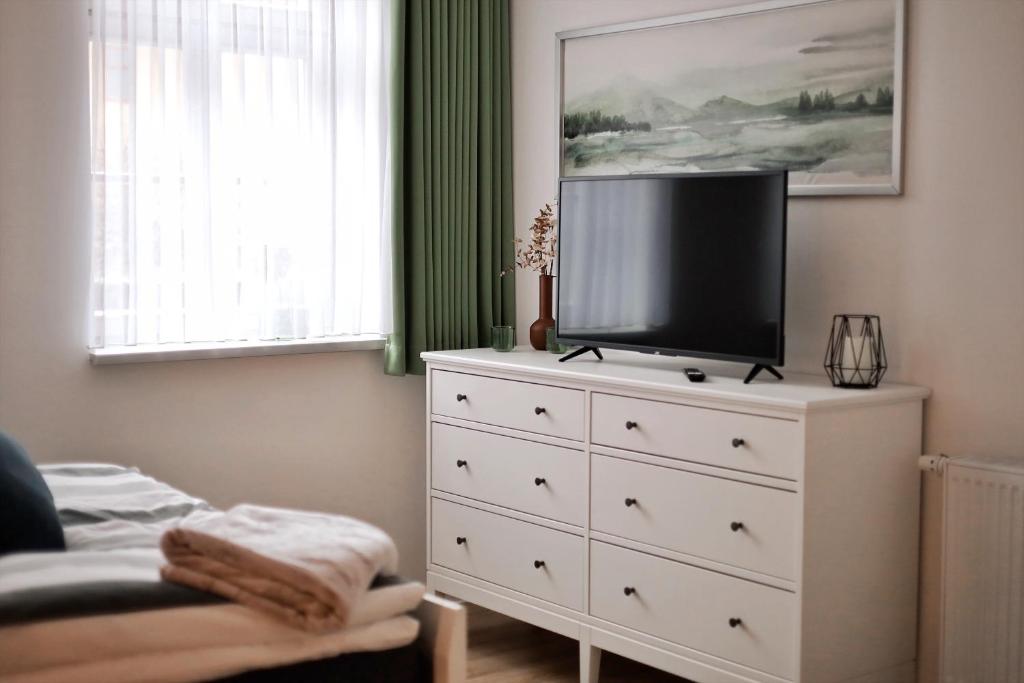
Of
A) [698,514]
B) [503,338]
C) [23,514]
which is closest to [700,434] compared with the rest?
[698,514]

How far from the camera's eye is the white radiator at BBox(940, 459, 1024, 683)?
→ 2689 mm

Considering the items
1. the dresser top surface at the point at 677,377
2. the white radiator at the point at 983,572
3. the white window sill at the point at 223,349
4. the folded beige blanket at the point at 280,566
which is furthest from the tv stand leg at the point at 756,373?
the folded beige blanket at the point at 280,566

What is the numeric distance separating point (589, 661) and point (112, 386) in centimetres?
161

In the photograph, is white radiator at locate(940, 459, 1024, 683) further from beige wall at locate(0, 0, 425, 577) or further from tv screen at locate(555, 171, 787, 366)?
beige wall at locate(0, 0, 425, 577)

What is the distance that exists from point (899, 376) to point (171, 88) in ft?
7.41

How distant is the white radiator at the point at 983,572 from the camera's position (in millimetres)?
2689

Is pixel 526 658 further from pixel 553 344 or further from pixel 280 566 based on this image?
pixel 280 566

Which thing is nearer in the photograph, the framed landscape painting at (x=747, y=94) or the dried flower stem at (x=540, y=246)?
the framed landscape painting at (x=747, y=94)

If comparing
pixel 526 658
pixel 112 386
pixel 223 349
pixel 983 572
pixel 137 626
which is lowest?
pixel 526 658

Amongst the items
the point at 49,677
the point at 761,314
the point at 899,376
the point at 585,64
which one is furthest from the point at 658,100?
the point at 49,677

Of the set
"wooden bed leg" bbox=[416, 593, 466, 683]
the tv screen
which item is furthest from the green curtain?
"wooden bed leg" bbox=[416, 593, 466, 683]

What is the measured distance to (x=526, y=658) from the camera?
359 centimetres

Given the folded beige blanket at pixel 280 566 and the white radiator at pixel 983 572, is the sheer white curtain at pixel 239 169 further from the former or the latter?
the white radiator at pixel 983 572

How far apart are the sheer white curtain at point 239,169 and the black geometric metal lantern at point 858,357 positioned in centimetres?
160
